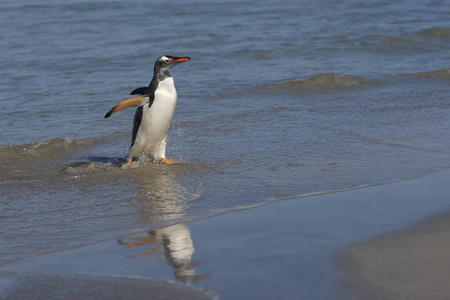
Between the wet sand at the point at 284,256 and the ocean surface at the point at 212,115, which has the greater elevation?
the wet sand at the point at 284,256

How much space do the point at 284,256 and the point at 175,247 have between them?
0.64m

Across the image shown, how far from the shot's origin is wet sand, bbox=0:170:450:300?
3.34m

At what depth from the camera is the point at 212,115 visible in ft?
27.5

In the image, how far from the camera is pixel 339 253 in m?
3.76

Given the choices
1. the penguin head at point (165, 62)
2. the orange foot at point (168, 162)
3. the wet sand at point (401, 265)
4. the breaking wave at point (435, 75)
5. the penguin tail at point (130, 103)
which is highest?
the penguin head at point (165, 62)

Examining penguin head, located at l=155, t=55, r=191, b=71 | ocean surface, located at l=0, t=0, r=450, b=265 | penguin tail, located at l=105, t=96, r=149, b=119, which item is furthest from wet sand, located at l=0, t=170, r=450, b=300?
penguin head, located at l=155, t=55, r=191, b=71

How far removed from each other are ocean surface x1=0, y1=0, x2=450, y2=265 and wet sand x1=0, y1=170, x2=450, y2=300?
32 centimetres

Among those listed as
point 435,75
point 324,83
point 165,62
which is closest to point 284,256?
point 165,62

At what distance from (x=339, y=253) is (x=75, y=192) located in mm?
2469

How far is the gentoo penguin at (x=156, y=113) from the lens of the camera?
250 inches

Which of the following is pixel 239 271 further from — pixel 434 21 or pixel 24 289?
pixel 434 21

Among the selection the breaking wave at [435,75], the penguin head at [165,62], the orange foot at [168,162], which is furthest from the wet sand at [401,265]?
the breaking wave at [435,75]

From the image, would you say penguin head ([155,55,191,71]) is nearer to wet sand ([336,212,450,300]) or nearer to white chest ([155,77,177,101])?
white chest ([155,77,177,101])

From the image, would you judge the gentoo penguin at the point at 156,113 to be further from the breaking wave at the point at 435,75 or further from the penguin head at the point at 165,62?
the breaking wave at the point at 435,75
